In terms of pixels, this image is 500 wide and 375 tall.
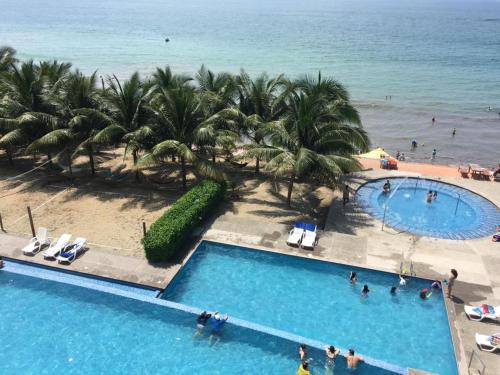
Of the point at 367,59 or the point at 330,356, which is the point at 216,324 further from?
the point at 367,59

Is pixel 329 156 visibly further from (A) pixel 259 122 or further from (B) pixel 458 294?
(B) pixel 458 294

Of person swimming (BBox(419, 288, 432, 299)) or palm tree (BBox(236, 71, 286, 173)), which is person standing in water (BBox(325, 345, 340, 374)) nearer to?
person swimming (BBox(419, 288, 432, 299))

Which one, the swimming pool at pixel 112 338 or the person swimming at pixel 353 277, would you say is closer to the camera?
the swimming pool at pixel 112 338

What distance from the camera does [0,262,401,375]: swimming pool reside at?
12.7 metres

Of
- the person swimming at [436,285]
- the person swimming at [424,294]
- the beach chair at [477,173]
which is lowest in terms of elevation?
the person swimming at [424,294]

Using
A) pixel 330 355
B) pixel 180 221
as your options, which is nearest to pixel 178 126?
pixel 180 221

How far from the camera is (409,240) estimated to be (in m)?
18.7

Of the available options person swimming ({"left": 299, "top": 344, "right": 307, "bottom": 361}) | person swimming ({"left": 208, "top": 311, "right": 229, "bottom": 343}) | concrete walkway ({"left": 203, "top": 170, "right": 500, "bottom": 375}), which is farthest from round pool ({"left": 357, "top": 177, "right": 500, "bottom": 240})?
person swimming ({"left": 208, "top": 311, "right": 229, "bottom": 343})

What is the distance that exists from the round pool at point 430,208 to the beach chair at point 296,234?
449 cm

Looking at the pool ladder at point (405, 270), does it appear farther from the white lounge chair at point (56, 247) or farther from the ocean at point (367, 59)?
the ocean at point (367, 59)

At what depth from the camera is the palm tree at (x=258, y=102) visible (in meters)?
24.1

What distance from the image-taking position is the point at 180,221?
17.7 m

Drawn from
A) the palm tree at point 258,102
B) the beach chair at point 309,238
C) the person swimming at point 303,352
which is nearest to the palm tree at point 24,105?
the palm tree at point 258,102

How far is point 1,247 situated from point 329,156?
14.8m
